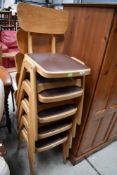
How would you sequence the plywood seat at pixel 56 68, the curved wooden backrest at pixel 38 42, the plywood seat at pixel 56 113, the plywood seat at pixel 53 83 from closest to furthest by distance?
→ the plywood seat at pixel 56 68 < the plywood seat at pixel 53 83 < the plywood seat at pixel 56 113 < the curved wooden backrest at pixel 38 42

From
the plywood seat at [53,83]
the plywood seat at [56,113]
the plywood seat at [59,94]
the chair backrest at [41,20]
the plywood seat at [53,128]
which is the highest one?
the chair backrest at [41,20]

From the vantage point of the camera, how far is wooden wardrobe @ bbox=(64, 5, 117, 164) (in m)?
1.08

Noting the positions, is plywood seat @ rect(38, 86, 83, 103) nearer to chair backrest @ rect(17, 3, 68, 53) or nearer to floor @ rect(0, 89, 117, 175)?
chair backrest @ rect(17, 3, 68, 53)

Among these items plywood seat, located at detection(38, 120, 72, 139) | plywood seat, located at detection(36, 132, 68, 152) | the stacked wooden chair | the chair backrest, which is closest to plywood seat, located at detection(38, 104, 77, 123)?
the stacked wooden chair

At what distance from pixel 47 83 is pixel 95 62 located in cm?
40

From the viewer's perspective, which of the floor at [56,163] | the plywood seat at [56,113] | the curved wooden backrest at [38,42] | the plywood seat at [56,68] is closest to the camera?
the plywood seat at [56,68]

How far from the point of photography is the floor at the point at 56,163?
1.57 meters

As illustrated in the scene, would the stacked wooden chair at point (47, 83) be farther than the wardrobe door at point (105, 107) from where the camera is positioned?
No

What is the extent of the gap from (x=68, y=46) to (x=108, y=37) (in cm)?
47

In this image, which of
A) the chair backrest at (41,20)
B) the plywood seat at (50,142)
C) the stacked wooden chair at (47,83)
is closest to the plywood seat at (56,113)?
the stacked wooden chair at (47,83)

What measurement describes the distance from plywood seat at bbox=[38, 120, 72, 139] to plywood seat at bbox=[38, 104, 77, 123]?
0.15 metres

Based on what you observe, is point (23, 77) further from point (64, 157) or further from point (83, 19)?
point (64, 157)

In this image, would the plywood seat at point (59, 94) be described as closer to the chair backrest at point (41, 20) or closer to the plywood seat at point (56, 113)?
the plywood seat at point (56, 113)

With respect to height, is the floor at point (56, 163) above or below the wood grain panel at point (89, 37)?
below
